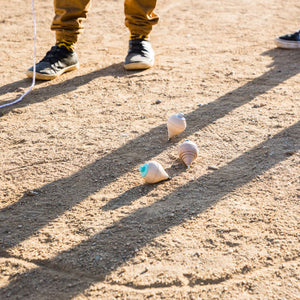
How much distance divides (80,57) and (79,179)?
233 cm

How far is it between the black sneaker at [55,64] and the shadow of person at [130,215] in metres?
1.42

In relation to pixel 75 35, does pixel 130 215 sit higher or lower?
lower

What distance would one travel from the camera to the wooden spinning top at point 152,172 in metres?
2.47

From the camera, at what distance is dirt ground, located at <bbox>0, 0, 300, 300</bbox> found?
1.93 m

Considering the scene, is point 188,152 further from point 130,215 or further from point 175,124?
point 130,215

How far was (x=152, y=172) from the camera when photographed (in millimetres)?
2469

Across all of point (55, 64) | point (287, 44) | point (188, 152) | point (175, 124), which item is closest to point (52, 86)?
point (55, 64)

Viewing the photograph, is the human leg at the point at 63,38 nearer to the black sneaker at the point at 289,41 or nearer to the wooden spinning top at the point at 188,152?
the wooden spinning top at the point at 188,152

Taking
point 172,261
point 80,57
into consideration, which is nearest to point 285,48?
point 80,57

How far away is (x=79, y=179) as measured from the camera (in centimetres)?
262

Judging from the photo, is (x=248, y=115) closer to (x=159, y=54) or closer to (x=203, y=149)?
(x=203, y=149)

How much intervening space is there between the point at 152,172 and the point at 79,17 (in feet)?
7.31

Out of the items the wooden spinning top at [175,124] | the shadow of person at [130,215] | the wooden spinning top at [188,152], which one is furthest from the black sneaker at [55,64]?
the wooden spinning top at [188,152]

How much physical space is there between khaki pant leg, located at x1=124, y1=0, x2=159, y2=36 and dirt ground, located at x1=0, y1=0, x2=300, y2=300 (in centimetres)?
38
